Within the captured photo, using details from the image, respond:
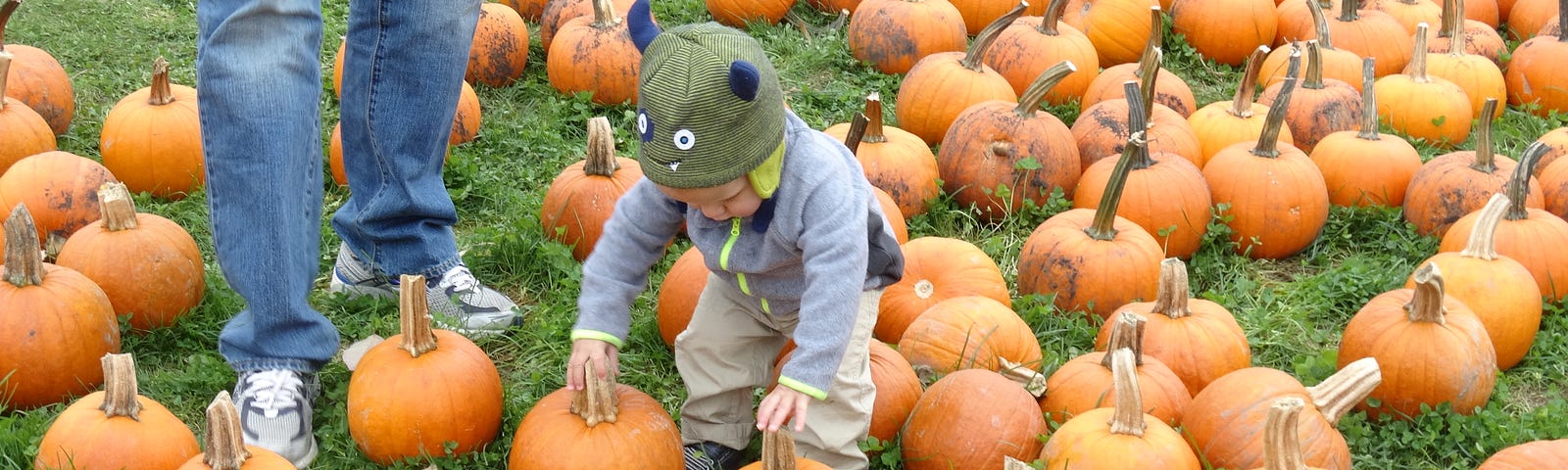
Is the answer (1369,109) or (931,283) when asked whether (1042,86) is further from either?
(1369,109)

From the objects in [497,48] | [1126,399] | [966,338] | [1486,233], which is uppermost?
[1126,399]

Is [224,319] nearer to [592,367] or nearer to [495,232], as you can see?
[495,232]

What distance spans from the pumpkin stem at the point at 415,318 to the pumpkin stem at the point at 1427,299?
8.31ft

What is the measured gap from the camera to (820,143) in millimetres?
3066

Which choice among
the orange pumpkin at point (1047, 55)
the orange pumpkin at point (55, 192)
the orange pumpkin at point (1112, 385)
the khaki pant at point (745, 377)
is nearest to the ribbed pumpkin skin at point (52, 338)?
the orange pumpkin at point (55, 192)

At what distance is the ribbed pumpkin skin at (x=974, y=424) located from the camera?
10.7 feet

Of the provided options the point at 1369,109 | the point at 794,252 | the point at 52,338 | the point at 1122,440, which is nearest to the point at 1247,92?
the point at 1369,109

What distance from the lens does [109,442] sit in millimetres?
3059

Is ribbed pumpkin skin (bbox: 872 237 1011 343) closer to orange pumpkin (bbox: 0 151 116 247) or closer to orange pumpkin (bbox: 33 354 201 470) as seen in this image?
orange pumpkin (bbox: 33 354 201 470)

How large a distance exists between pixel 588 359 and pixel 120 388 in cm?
104

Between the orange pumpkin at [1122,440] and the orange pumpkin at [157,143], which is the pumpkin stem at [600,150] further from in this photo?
the orange pumpkin at [1122,440]

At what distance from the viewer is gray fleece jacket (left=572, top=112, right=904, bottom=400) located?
9.52 ft

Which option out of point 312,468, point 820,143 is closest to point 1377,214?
point 820,143

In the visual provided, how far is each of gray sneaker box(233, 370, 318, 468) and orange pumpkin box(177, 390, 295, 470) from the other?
1.31ft
